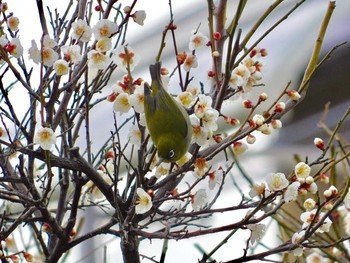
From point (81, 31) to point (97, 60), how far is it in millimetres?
41

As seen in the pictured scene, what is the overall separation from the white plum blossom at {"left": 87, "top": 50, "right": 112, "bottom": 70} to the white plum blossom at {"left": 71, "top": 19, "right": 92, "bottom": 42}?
Result: 0.03 m

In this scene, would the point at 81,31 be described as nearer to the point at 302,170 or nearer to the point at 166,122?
the point at 166,122

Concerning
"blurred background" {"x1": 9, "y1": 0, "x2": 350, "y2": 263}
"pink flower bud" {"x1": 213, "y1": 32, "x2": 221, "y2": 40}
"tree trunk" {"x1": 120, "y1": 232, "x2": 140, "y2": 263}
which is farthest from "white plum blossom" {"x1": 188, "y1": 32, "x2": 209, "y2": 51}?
"blurred background" {"x1": 9, "y1": 0, "x2": 350, "y2": 263}

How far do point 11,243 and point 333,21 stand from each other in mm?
1720

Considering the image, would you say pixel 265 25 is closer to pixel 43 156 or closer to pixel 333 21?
pixel 333 21

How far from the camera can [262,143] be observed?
255 cm

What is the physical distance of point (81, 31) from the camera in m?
0.75

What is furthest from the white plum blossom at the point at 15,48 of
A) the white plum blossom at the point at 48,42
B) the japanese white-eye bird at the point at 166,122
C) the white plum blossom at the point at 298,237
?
the white plum blossom at the point at 298,237

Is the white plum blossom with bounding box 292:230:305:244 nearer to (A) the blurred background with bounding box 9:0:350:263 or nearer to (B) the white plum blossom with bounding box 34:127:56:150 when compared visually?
(B) the white plum blossom with bounding box 34:127:56:150

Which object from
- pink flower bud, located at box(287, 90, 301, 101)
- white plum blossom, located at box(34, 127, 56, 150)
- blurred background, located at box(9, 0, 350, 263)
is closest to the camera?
white plum blossom, located at box(34, 127, 56, 150)

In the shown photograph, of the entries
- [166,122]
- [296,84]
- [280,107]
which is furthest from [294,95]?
[296,84]

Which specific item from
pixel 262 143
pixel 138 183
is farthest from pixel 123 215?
pixel 262 143

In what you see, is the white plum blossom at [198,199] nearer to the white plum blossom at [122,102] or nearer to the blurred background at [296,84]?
the white plum blossom at [122,102]

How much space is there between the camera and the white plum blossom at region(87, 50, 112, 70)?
73cm
